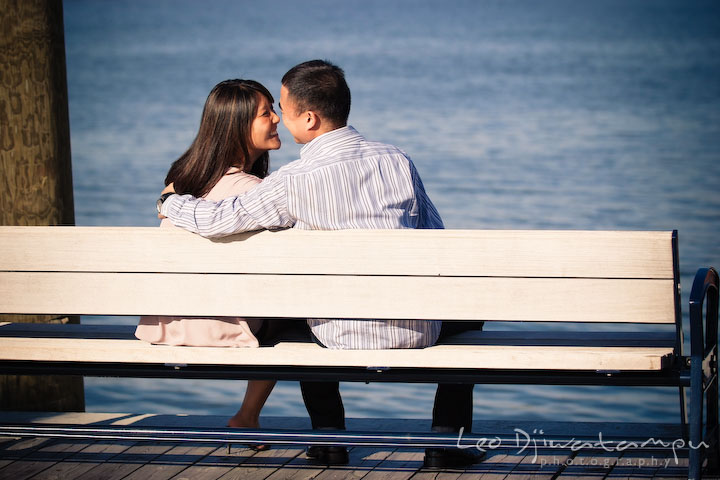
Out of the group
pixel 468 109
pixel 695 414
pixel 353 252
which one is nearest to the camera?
pixel 695 414

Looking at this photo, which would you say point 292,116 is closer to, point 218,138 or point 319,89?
point 319,89

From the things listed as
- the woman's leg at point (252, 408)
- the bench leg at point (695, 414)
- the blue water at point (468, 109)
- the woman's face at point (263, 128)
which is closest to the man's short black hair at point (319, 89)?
the woman's face at point (263, 128)

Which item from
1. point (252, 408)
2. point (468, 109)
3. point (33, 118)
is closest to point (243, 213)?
point (252, 408)

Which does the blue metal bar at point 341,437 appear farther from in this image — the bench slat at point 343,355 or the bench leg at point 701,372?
the bench slat at point 343,355

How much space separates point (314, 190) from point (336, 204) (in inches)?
3.5

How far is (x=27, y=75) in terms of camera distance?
→ 15.3 ft

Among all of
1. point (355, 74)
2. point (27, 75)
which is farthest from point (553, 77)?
point (27, 75)

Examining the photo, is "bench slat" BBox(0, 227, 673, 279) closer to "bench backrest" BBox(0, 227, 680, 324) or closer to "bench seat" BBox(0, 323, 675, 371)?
"bench backrest" BBox(0, 227, 680, 324)

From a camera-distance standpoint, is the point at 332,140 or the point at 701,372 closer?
the point at 701,372

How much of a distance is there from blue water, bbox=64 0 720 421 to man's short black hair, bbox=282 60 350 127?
3298mm

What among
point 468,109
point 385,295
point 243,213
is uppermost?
point 468,109

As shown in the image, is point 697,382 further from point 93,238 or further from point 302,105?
point 93,238

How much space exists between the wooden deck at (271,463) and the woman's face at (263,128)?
113cm

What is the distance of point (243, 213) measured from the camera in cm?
344
